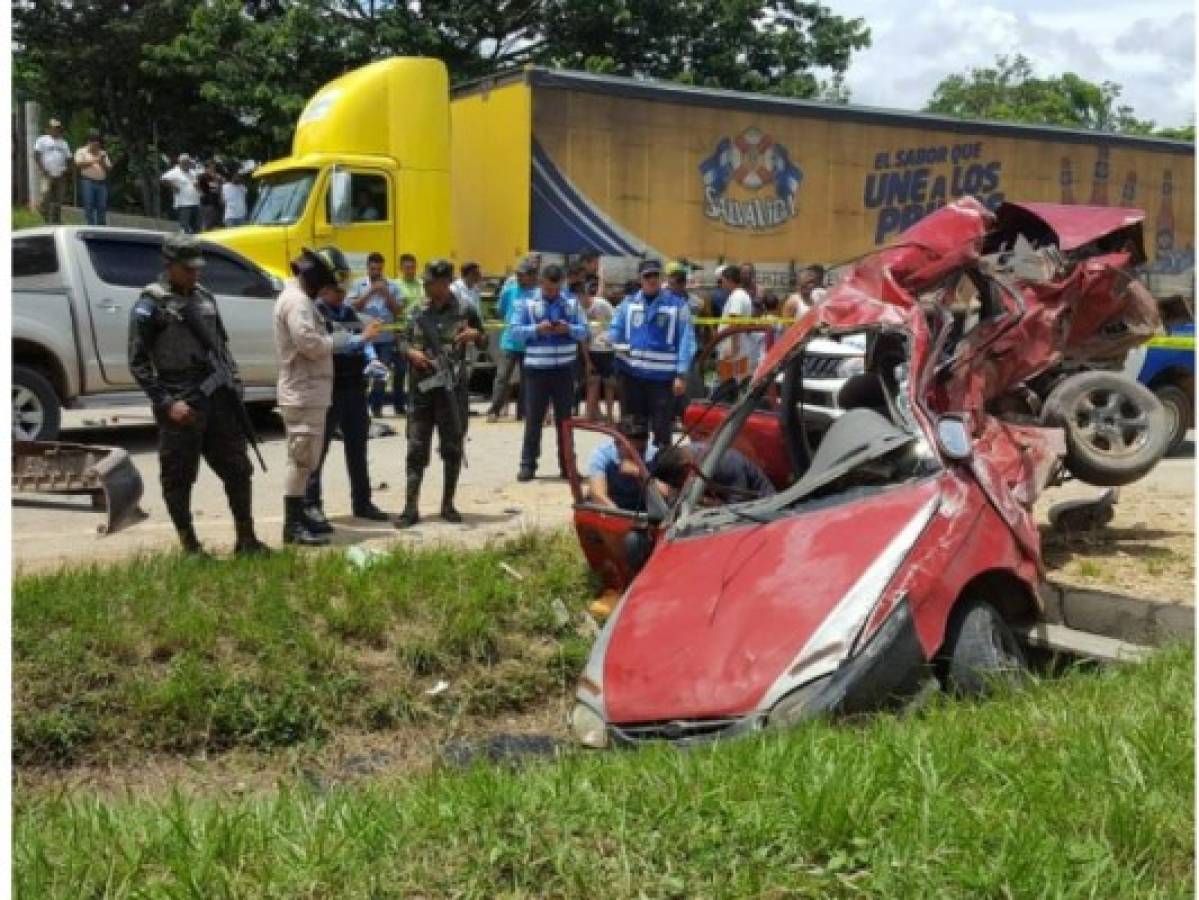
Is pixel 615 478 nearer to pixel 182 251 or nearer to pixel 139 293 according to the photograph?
pixel 182 251

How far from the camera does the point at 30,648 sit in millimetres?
5703

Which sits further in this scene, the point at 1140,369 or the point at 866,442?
the point at 1140,369

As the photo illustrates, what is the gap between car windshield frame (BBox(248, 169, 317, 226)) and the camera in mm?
15188

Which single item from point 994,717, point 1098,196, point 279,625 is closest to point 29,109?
point 1098,196

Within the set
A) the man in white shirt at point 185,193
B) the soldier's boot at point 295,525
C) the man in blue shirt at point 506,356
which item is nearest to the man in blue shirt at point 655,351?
the man in blue shirt at point 506,356

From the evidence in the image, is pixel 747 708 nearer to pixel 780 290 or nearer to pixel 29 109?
pixel 780 290

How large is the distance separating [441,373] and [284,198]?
8191 mm

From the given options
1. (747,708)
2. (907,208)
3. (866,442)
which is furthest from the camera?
(907,208)

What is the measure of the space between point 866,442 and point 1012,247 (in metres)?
3.01

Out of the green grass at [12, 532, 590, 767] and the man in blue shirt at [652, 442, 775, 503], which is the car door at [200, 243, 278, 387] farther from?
the man in blue shirt at [652, 442, 775, 503]

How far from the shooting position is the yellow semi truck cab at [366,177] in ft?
49.5

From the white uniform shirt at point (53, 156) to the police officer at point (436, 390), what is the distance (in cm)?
1238

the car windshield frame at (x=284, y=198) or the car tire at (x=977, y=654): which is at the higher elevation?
the car windshield frame at (x=284, y=198)

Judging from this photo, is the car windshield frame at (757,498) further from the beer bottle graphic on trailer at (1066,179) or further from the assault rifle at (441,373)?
the beer bottle graphic on trailer at (1066,179)
